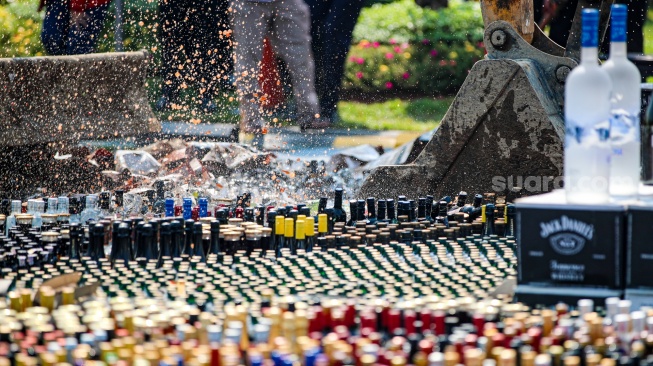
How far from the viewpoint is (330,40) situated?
11.7m

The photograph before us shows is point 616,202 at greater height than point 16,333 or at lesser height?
greater

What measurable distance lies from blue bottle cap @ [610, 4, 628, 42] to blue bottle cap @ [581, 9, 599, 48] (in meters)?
0.07

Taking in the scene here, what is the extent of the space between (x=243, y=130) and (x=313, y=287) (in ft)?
23.4

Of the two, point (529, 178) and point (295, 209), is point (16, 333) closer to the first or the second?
point (295, 209)

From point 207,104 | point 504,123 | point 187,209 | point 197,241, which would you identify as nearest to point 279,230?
point 197,241

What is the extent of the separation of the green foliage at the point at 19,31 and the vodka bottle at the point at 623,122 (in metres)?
11.7

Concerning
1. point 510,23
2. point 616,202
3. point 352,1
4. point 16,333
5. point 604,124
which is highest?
point 352,1

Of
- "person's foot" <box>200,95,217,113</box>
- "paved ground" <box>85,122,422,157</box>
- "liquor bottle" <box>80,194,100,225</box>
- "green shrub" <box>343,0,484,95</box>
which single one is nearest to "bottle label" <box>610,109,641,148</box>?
"liquor bottle" <box>80,194,100,225</box>

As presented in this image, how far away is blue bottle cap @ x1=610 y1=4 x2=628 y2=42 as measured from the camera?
2960 millimetres

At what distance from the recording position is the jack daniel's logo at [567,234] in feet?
9.50

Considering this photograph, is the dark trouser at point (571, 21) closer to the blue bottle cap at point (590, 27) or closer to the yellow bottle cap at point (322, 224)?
the yellow bottle cap at point (322, 224)

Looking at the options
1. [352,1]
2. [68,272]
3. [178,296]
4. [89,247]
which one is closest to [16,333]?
[178,296]

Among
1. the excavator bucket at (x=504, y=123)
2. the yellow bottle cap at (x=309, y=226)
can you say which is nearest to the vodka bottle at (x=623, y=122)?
the yellow bottle cap at (x=309, y=226)

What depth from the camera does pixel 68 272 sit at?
3.35 m
